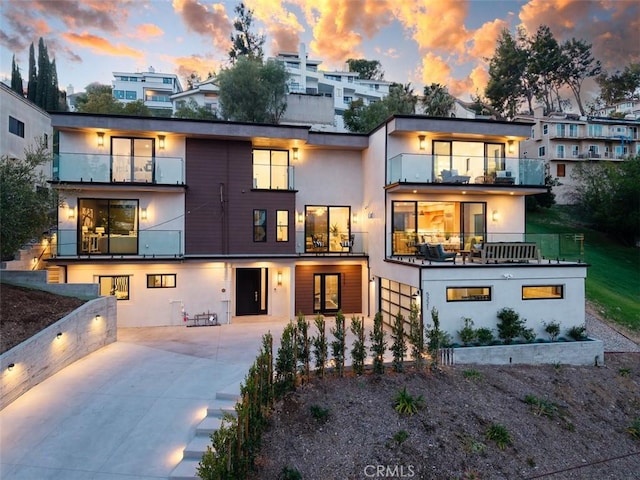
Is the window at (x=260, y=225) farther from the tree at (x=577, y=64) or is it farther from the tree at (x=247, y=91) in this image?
the tree at (x=577, y=64)

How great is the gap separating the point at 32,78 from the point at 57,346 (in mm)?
36702

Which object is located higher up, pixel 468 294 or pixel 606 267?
pixel 606 267

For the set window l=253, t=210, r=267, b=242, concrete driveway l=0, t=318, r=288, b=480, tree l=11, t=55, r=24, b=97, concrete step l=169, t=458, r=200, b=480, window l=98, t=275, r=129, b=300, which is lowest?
concrete step l=169, t=458, r=200, b=480

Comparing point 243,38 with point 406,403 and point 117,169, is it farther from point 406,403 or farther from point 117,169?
point 406,403

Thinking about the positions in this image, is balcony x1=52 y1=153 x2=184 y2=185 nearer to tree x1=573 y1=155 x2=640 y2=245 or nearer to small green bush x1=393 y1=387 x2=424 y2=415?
small green bush x1=393 y1=387 x2=424 y2=415

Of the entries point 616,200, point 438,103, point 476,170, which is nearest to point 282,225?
point 476,170

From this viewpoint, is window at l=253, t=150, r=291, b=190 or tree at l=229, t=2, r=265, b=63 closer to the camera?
window at l=253, t=150, r=291, b=190

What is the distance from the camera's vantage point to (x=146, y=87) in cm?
5334

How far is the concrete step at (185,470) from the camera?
17.9ft

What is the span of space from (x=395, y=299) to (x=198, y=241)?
24.8ft

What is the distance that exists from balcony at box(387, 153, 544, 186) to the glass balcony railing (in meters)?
1.96

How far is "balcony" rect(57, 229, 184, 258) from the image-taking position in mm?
13402

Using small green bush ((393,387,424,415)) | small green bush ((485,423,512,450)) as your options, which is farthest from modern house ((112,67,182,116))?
small green bush ((485,423,512,450))

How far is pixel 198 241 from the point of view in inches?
574
